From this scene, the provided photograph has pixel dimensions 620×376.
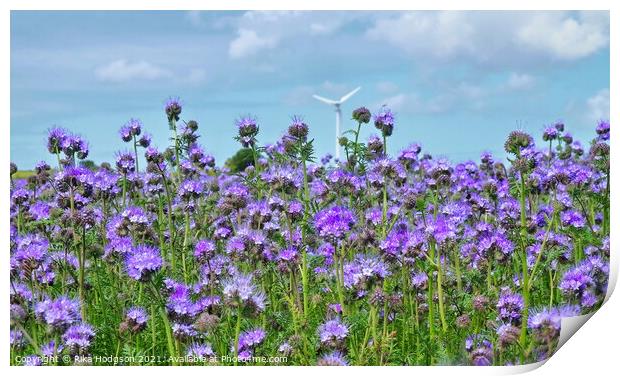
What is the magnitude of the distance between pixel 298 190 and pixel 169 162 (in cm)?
120

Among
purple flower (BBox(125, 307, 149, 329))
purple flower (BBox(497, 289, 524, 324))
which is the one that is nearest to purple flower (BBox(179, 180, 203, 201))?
purple flower (BBox(125, 307, 149, 329))

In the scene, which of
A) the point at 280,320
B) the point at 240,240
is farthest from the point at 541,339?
the point at 240,240

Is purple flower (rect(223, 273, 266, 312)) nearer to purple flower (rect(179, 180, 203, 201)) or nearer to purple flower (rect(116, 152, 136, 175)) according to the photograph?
purple flower (rect(179, 180, 203, 201))

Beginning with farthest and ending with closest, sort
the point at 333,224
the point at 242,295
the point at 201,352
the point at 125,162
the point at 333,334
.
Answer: the point at 125,162 → the point at 333,224 → the point at 201,352 → the point at 333,334 → the point at 242,295

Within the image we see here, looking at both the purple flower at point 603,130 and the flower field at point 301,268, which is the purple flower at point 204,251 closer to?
the flower field at point 301,268

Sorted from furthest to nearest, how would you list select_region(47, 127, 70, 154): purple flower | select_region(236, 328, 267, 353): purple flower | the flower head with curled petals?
select_region(47, 127, 70, 154): purple flower
the flower head with curled petals
select_region(236, 328, 267, 353): purple flower

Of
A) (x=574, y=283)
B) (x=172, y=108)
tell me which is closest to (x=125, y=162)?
(x=172, y=108)

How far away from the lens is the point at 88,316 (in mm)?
3070

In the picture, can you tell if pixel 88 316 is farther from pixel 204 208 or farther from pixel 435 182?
pixel 435 182

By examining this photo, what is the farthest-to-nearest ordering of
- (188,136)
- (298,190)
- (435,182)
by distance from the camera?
(435,182), (188,136), (298,190)

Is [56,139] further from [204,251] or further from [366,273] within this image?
[366,273]

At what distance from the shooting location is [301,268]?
3.05m

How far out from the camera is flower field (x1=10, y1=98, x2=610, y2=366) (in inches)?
111

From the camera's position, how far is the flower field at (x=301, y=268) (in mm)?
2824
